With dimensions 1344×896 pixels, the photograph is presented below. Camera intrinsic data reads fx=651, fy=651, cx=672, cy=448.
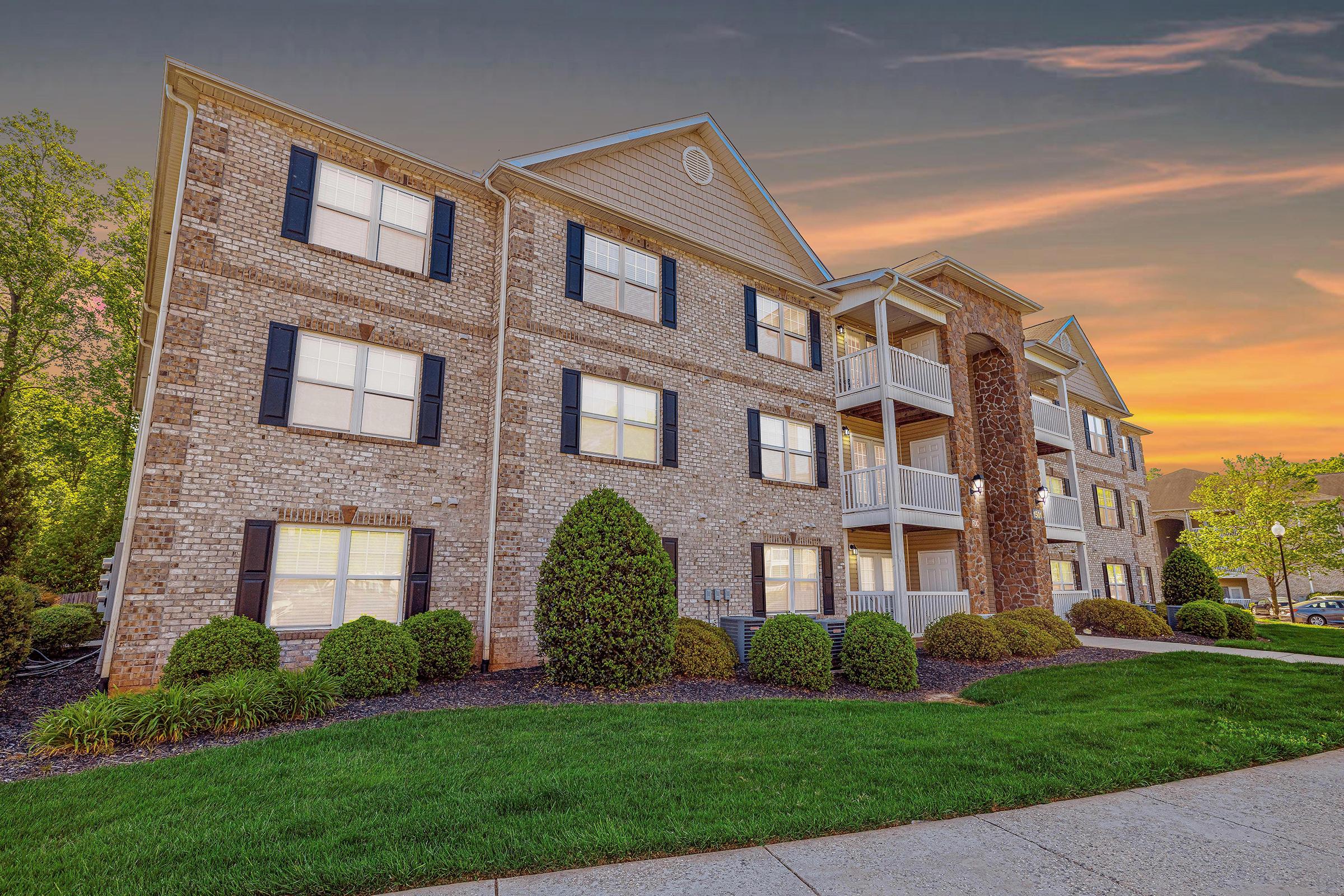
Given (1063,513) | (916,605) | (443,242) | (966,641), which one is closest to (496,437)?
(443,242)

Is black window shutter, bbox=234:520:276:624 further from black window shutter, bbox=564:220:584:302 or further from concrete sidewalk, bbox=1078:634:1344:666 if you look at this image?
concrete sidewalk, bbox=1078:634:1344:666

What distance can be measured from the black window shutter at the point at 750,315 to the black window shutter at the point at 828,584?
5.20 metres

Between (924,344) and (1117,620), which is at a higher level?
(924,344)

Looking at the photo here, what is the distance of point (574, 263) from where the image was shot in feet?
41.7

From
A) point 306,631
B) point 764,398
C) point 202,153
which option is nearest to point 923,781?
point 306,631

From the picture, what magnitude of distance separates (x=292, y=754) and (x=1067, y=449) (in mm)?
23119

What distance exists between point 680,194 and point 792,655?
10.6 meters

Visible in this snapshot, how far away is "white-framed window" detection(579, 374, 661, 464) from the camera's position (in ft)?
41.0

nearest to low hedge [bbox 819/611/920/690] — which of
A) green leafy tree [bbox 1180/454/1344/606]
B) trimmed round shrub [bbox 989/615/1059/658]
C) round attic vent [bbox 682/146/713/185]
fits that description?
trimmed round shrub [bbox 989/615/1059/658]

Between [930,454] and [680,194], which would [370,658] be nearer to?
[680,194]

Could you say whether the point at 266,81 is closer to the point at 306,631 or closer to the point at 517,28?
the point at 517,28

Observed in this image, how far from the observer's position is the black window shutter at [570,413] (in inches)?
469

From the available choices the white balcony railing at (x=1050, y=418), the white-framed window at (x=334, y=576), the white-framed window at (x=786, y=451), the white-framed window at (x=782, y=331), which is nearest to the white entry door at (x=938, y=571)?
the white-framed window at (x=786, y=451)

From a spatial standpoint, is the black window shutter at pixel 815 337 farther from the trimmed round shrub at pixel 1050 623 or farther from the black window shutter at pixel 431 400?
the black window shutter at pixel 431 400
